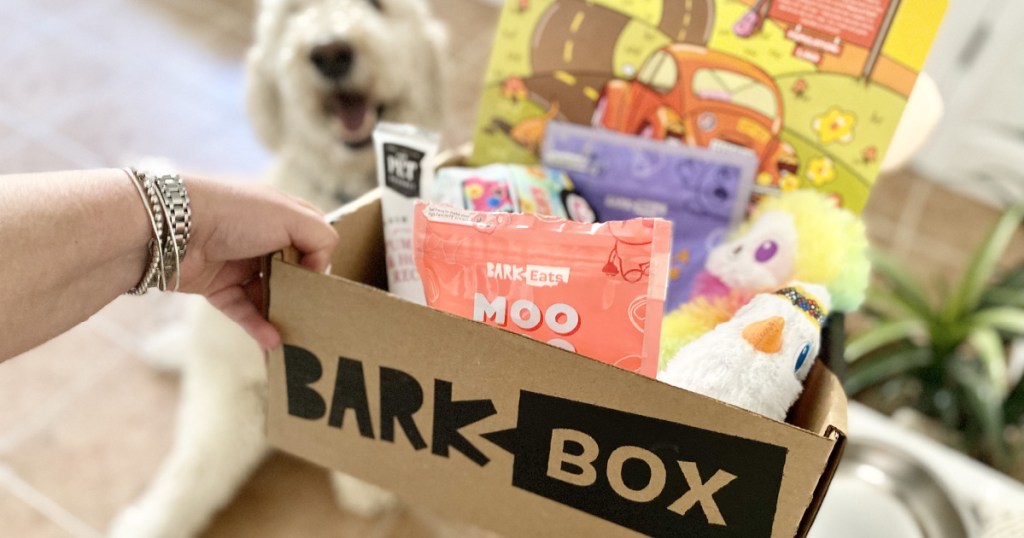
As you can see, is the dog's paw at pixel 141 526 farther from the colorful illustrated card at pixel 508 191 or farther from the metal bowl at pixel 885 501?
the metal bowl at pixel 885 501

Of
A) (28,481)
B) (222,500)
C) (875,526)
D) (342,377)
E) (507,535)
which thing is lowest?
(28,481)

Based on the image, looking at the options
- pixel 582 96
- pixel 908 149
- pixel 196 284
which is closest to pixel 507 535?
pixel 196 284

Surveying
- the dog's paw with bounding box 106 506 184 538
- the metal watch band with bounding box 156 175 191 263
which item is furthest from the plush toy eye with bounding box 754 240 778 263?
the dog's paw with bounding box 106 506 184 538

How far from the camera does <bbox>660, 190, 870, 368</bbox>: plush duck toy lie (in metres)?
0.64

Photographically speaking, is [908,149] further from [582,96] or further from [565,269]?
[565,269]

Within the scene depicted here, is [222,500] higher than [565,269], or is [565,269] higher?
[565,269]

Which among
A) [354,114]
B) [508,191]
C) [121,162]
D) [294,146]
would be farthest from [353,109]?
[121,162]

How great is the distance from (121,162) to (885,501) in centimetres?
166

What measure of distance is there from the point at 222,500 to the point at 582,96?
80cm

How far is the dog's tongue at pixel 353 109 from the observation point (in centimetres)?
112

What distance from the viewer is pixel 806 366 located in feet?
1.85

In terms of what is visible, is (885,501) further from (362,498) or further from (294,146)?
(294,146)

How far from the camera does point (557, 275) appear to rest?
54cm

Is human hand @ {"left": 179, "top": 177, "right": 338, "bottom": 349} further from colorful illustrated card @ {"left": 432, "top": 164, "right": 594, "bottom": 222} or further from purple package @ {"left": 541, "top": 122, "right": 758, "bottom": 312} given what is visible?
purple package @ {"left": 541, "top": 122, "right": 758, "bottom": 312}
